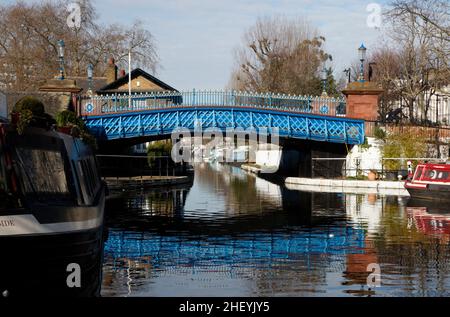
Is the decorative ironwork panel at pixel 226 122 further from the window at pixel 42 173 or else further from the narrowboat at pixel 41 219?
the window at pixel 42 173

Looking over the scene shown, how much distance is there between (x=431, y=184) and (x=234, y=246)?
16.5 meters

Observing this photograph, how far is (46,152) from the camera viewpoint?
14.5 m

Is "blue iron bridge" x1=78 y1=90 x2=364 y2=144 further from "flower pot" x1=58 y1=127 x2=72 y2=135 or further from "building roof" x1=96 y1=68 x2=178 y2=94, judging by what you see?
"flower pot" x1=58 y1=127 x2=72 y2=135

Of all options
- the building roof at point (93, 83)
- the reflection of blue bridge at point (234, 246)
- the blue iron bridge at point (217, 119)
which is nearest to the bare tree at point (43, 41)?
the building roof at point (93, 83)

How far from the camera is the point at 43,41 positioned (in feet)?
265

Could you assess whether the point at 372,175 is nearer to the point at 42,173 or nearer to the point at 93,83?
the point at 93,83

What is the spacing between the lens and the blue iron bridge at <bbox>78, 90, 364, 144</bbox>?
49438mm

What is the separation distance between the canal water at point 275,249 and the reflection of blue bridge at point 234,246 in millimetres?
25

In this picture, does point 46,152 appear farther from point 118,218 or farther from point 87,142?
point 118,218

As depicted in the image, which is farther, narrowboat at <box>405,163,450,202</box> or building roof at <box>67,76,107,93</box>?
building roof at <box>67,76,107,93</box>

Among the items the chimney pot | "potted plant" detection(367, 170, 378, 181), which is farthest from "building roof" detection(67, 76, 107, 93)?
"potted plant" detection(367, 170, 378, 181)

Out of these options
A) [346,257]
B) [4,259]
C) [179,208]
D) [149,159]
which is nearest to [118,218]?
[179,208]

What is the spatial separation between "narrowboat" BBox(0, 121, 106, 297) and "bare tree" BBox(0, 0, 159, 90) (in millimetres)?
64593

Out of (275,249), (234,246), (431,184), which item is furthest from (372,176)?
(275,249)
